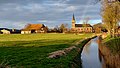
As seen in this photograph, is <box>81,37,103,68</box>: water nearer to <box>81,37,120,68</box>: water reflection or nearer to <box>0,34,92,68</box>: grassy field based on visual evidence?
<box>81,37,120,68</box>: water reflection

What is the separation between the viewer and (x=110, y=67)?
92.2 feet

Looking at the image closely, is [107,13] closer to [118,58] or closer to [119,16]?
[119,16]

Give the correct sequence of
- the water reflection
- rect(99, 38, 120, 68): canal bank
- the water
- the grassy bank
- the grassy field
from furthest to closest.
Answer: the grassy bank, the water, the water reflection, rect(99, 38, 120, 68): canal bank, the grassy field

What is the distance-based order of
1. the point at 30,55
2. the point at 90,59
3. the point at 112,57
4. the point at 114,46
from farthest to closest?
1. the point at 90,59
2. the point at 114,46
3. the point at 112,57
4. the point at 30,55

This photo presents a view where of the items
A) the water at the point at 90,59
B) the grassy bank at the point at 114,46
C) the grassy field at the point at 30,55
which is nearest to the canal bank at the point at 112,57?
the grassy bank at the point at 114,46

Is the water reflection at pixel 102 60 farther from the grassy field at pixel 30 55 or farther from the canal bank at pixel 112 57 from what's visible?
the grassy field at pixel 30 55

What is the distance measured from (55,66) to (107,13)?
178 ft

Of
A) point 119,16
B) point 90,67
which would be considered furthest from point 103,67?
point 119,16

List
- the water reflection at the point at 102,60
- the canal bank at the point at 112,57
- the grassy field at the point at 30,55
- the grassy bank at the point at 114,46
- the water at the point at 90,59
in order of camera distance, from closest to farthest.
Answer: the grassy field at the point at 30,55 < the canal bank at the point at 112,57 < the water reflection at the point at 102,60 < the water at the point at 90,59 < the grassy bank at the point at 114,46

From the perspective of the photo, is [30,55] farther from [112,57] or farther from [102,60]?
[102,60]

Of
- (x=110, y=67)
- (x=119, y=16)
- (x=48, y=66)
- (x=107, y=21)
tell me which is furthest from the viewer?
(x=107, y=21)

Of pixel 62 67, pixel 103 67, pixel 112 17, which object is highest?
pixel 112 17

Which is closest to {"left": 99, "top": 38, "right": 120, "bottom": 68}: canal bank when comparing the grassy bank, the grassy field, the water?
the grassy bank

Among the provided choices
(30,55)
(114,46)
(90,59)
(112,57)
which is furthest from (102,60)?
(30,55)
